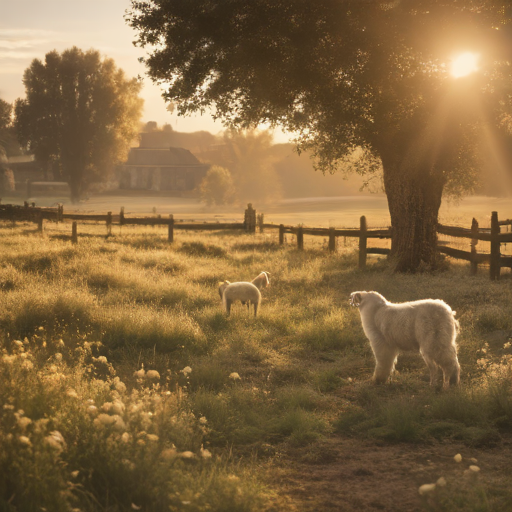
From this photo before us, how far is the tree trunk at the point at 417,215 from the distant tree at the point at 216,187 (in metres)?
57.1

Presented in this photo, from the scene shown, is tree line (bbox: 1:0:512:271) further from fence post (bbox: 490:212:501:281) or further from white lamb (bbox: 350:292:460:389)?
white lamb (bbox: 350:292:460:389)

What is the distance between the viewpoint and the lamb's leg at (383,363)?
7.68 m

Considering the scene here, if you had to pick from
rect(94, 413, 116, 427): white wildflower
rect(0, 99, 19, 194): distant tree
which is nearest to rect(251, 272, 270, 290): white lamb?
rect(94, 413, 116, 427): white wildflower

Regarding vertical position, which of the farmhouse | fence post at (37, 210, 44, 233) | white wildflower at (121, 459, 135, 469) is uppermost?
the farmhouse

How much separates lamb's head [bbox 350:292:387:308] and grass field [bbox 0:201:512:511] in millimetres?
1030

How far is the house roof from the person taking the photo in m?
87.7

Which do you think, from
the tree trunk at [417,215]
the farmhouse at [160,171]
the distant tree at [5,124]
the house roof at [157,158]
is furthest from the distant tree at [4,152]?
the tree trunk at [417,215]

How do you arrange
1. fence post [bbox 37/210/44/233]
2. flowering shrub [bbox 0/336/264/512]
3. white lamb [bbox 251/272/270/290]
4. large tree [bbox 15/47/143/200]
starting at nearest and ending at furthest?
1. flowering shrub [bbox 0/336/264/512]
2. white lamb [bbox 251/272/270/290]
3. fence post [bbox 37/210/44/233]
4. large tree [bbox 15/47/143/200]

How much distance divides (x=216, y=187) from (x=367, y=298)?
66268 mm

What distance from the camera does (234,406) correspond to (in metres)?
6.65

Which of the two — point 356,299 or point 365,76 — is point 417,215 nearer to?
point 365,76

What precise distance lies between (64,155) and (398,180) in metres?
53.8

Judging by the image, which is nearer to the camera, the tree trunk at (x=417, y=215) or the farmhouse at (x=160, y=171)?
the tree trunk at (x=417, y=215)

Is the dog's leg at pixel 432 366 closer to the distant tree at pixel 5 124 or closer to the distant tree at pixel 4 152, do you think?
the distant tree at pixel 4 152
